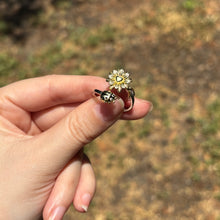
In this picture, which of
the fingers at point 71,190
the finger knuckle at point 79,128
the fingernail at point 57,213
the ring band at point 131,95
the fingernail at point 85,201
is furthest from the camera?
the fingernail at point 85,201

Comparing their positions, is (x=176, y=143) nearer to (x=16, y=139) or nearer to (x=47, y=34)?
(x=16, y=139)

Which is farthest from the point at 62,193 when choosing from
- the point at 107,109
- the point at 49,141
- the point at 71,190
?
the point at 107,109

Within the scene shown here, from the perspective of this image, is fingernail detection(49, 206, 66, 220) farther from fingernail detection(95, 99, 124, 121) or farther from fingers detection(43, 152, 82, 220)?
fingernail detection(95, 99, 124, 121)

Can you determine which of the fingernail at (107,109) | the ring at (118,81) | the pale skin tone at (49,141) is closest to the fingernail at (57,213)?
the pale skin tone at (49,141)

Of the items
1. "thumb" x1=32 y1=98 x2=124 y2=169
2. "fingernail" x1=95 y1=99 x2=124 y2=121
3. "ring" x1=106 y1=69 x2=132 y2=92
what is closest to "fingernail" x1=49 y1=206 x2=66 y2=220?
"thumb" x1=32 y1=98 x2=124 y2=169

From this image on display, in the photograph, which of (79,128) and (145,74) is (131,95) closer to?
(79,128)

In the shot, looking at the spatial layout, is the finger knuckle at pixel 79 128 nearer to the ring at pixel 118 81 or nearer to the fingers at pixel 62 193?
the ring at pixel 118 81

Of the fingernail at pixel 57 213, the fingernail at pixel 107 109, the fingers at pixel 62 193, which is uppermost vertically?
the fingernail at pixel 107 109
